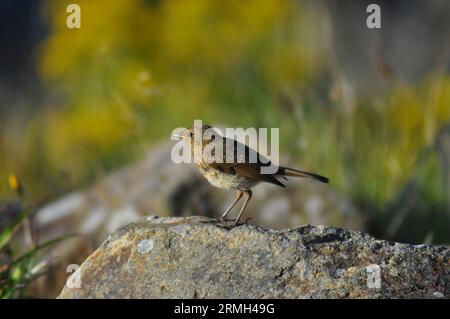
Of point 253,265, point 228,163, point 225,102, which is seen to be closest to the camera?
point 253,265

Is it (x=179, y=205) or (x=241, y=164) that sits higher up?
(x=241, y=164)

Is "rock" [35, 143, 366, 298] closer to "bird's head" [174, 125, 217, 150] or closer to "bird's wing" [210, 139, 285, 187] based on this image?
"bird's head" [174, 125, 217, 150]

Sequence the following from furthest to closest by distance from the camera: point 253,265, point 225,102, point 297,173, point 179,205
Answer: point 225,102 → point 179,205 → point 297,173 → point 253,265

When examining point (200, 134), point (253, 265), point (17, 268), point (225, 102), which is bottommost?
point (17, 268)

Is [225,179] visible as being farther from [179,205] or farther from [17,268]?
[179,205]

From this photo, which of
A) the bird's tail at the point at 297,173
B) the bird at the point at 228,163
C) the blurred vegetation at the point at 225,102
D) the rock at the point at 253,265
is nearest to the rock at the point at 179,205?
the blurred vegetation at the point at 225,102

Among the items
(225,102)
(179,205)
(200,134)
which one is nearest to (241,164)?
(200,134)
